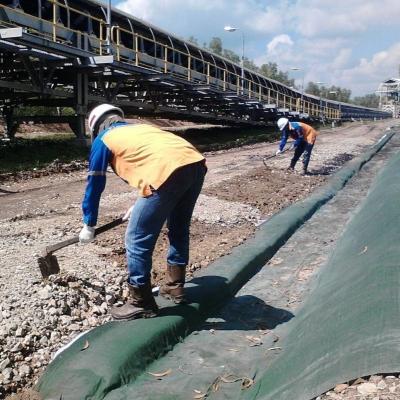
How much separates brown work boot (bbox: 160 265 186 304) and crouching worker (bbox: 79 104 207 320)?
364 mm

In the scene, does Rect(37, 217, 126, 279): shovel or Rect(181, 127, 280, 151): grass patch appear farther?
Rect(181, 127, 280, 151): grass patch

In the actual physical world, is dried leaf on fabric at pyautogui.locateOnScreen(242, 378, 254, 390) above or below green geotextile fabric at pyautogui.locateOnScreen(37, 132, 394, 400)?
below

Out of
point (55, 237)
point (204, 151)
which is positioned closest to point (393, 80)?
point (204, 151)

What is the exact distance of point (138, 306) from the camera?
3.77m

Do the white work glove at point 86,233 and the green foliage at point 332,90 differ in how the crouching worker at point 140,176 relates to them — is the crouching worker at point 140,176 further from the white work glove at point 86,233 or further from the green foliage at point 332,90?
the green foliage at point 332,90

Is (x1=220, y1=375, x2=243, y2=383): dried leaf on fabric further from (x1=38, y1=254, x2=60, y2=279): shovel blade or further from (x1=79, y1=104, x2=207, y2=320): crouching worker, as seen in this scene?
(x1=38, y1=254, x2=60, y2=279): shovel blade

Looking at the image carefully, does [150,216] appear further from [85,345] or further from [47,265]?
[47,265]

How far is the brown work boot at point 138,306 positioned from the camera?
373 centimetres

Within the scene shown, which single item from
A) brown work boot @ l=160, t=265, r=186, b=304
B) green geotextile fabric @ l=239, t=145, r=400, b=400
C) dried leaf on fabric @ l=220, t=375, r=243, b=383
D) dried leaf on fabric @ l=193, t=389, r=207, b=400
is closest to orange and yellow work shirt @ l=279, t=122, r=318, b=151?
green geotextile fabric @ l=239, t=145, r=400, b=400

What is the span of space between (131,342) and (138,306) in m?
0.41

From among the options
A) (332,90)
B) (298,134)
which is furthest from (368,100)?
(298,134)

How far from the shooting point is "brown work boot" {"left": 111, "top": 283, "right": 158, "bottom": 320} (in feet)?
12.2

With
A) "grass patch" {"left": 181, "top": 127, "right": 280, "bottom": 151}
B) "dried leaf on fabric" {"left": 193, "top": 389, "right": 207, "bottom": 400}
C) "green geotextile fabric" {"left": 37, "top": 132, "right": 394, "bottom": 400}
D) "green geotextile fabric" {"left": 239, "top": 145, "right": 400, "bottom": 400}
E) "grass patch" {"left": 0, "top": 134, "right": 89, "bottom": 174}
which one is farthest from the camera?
"grass patch" {"left": 181, "top": 127, "right": 280, "bottom": 151}

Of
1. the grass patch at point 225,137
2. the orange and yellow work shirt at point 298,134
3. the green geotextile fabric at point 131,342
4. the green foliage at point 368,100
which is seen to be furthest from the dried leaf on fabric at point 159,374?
the green foliage at point 368,100
